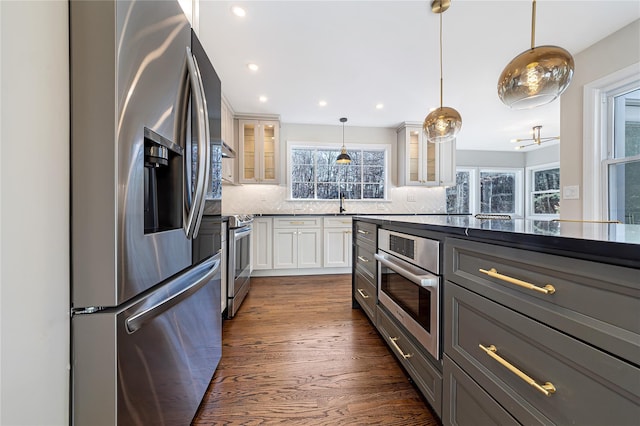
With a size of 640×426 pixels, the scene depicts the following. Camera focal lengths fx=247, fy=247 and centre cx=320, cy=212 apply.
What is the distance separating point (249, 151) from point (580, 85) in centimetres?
411

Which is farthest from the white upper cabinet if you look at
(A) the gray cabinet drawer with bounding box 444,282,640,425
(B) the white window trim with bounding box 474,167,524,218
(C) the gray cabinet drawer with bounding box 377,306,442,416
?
(B) the white window trim with bounding box 474,167,524,218

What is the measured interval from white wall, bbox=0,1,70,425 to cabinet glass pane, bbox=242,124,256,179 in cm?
349

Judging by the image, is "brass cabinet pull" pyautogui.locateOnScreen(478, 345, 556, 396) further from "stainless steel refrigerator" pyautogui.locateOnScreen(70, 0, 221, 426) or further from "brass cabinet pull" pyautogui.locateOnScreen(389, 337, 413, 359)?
"stainless steel refrigerator" pyautogui.locateOnScreen(70, 0, 221, 426)

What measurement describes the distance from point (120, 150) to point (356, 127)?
4292 millimetres

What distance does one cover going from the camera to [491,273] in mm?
804

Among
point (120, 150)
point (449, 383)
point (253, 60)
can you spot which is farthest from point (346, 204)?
point (120, 150)

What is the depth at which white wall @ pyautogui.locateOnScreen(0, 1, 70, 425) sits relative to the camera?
1.55 ft

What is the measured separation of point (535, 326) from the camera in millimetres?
673

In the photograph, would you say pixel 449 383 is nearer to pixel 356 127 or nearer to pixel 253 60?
pixel 253 60

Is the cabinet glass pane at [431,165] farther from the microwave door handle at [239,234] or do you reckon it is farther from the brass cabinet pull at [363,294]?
the microwave door handle at [239,234]

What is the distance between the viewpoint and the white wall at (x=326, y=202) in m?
4.30

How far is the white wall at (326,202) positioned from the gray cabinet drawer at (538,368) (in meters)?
3.62

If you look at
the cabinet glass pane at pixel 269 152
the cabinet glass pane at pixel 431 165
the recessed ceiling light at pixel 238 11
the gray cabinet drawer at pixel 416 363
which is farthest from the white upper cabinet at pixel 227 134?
the cabinet glass pane at pixel 431 165

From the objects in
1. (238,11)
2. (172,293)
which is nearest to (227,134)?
(238,11)
